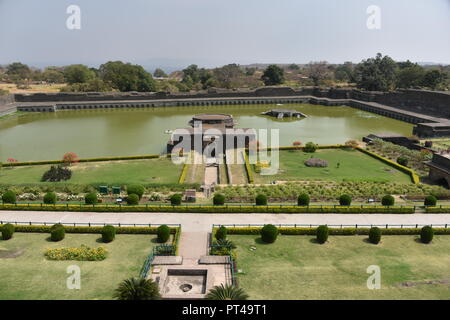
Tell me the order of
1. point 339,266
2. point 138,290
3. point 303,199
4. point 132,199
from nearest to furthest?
Answer: 1. point 138,290
2. point 339,266
3. point 303,199
4. point 132,199

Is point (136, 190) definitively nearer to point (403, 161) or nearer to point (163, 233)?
point (163, 233)

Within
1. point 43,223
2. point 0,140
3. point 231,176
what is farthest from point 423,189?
point 0,140

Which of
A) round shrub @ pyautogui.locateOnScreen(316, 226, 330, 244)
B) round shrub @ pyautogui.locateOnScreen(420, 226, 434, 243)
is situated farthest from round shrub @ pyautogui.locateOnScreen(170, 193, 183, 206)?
A: round shrub @ pyautogui.locateOnScreen(420, 226, 434, 243)

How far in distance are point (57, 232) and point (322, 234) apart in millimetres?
12039

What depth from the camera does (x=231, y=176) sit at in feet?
83.0

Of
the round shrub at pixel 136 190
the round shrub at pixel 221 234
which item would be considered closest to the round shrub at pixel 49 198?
the round shrub at pixel 136 190

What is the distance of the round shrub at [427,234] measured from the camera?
53.3 ft

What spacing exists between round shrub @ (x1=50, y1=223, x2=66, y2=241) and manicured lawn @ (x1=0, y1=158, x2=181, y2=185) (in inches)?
258

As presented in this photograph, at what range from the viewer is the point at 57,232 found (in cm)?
1628

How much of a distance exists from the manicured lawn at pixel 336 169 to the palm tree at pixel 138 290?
13.7 meters

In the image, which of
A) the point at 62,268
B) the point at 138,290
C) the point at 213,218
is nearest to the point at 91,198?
the point at 62,268

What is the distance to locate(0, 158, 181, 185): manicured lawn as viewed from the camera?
24812 mm

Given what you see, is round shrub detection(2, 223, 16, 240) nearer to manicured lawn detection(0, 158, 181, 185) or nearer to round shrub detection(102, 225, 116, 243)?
round shrub detection(102, 225, 116, 243)
